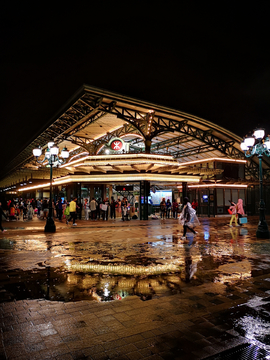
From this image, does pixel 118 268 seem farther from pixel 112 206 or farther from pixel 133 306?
pixel 112 206

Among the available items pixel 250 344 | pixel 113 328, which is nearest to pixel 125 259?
pixel 113 328

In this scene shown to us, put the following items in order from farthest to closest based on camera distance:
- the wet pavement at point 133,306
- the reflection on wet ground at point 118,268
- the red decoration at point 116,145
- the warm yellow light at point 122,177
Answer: the red decoration at point 116,145 → the warm yellow light at point 122,177 → the reflection on wet ground at point 118,268 → the wet pavement at point 133,306

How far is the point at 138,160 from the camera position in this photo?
817 inches

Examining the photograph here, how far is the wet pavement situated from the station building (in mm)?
11705

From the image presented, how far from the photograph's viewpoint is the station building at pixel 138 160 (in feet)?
72.1

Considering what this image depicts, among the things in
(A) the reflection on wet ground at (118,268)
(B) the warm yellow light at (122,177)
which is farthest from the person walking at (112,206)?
(A) the reflection on wet ground at (118,268)

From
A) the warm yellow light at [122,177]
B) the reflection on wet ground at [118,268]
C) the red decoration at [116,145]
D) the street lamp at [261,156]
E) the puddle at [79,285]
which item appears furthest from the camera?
the red decoration at [116,145]

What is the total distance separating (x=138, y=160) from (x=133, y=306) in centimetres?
1692

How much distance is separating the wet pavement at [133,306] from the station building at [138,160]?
1171 cm

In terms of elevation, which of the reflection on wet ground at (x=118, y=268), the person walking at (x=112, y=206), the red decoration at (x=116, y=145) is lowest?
the reflection on wet ground at (x=118, y=268)

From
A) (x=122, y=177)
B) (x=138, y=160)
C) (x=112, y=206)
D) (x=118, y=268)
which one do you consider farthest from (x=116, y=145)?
(x=118, y=268)

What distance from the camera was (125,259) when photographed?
7.52 metres

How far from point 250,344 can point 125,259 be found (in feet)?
15.5

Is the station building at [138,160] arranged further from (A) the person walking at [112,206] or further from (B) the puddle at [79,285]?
(B) the puddle at [79,285]
